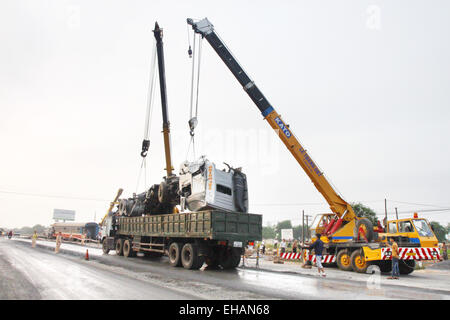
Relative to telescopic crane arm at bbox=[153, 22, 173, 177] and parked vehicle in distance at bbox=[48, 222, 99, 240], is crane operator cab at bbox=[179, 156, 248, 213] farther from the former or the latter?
A: parked vehicle in distance at bbox=[48, 222, 99, 240]

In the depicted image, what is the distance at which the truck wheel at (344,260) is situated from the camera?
15.4 m

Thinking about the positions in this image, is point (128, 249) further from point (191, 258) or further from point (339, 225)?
point (339, 225)

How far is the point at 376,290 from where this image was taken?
28.6ft

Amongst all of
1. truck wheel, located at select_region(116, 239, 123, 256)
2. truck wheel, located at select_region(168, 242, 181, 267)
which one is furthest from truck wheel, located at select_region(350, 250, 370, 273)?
truck wheel, located at select_region(116, 239, 123, 256)

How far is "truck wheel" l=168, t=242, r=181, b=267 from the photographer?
14188 millimetres

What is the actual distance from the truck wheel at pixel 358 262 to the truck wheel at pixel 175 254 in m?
7.41

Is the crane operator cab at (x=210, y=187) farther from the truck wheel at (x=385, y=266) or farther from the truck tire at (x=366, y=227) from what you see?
the truck wheel at (x=385, y=266)

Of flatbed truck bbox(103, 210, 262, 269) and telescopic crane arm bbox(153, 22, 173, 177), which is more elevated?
telescopic crane arm bbox(153, 22, 173, 177)

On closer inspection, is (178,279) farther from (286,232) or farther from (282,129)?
(286,232)

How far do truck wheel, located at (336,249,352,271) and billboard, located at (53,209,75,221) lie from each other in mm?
110960

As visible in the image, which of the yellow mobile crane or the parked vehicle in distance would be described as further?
the parked vehicle in distance

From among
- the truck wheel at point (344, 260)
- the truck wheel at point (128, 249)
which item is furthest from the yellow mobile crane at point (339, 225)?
the truck wheel at point (128, 249)

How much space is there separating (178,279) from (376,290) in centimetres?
534

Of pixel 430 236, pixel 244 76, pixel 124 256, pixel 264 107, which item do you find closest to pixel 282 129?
pixel 264 107
